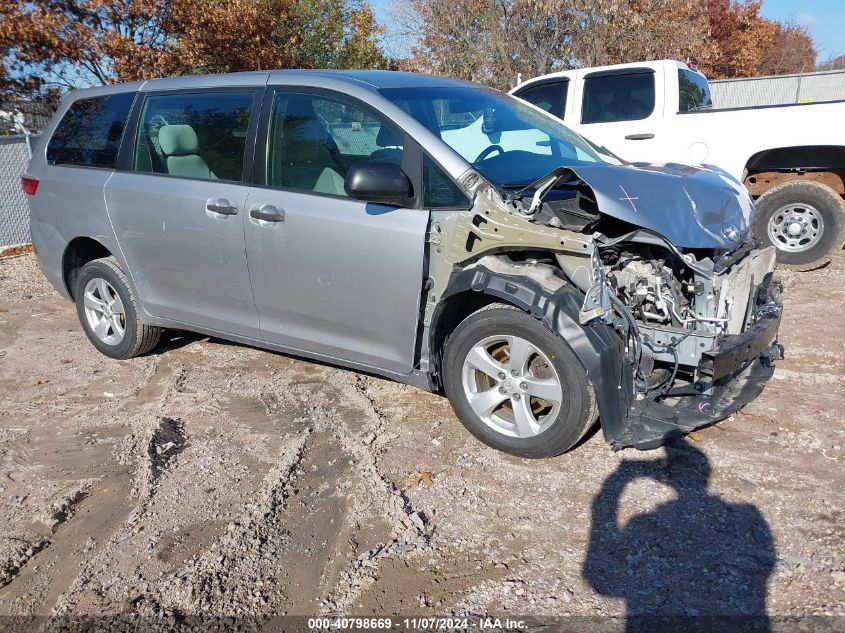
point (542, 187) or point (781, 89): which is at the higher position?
point (781, 89)

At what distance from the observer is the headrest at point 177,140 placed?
4629 millimetres

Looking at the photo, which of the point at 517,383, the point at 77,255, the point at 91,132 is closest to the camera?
the point at 517,383

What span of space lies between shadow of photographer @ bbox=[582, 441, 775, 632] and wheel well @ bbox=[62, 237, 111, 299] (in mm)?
4092

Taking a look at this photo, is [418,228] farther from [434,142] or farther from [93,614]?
[93,614]

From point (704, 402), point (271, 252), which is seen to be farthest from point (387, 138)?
point (704, 402)

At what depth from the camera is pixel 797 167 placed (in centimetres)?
738

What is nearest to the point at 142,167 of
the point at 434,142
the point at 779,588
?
the point at 434,142

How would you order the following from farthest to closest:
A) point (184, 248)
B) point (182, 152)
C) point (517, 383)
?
1. point (182, 152)
2. point (184, 248)
3. point (517, 383)

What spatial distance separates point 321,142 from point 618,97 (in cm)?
509

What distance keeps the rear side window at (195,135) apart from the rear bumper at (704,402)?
270 centimetres

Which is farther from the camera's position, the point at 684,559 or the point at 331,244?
the point at 331,244

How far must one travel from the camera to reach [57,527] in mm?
3238

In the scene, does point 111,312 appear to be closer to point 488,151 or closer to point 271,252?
point 271,252

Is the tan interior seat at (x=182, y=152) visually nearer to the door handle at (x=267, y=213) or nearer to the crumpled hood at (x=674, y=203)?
the door handle at (x=267, y=213)
